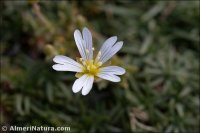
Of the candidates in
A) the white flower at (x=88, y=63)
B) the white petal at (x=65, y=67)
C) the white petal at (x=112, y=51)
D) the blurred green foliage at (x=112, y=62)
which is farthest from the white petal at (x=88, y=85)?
the blurred green foliage at (x=112, y=62)

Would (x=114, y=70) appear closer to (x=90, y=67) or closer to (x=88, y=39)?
(x=90, y=67)

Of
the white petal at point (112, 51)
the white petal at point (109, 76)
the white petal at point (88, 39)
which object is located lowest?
the white petal at point (109, 76)

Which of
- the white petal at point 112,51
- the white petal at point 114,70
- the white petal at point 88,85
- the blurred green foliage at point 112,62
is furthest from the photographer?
the blurred green foliage at point 112,62

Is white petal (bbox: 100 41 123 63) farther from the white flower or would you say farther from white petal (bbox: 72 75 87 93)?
white petal (bbox: 72 75 87 93)

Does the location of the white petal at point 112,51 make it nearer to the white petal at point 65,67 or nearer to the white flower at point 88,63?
the white flower at point 88,63

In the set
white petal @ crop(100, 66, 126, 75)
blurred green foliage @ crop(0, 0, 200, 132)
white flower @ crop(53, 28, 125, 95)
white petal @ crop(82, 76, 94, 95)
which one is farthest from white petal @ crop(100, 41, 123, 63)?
blurred green foliage @ crop(0, 0, 200, 132)

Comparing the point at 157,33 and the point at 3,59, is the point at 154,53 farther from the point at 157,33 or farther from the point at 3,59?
the point at 3,59

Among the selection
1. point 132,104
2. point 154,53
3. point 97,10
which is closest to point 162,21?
point 154,53
